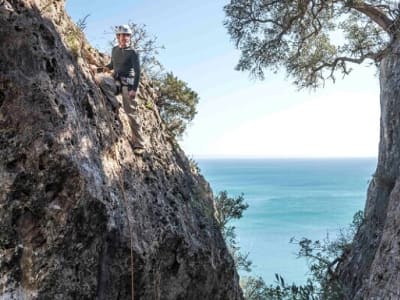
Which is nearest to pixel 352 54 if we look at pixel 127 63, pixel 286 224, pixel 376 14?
pixel 376 14

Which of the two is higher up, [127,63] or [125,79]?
[127,63]

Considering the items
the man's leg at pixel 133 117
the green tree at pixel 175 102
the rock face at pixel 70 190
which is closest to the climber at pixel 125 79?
the man's leg at pixel 133 117

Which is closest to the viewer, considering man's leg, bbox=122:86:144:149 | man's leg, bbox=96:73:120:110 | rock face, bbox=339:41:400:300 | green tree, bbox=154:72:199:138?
man's leg, bbox=96:73:120:110

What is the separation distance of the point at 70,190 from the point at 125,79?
3.30 metres

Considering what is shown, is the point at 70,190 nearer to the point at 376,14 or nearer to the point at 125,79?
the point at 125,79

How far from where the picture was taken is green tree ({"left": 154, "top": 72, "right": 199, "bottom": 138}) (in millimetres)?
13750

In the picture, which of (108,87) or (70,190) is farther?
(108,87)

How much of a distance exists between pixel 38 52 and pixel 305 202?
267 ft

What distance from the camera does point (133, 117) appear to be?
8.88 metres

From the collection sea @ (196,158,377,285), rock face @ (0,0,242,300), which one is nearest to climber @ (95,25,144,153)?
rock face @ (0,0,242,300)

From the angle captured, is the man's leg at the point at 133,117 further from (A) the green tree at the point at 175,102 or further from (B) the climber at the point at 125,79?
(A) the green tree at the point at 175,102

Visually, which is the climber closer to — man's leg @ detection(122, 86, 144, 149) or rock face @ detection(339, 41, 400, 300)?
man's leg @ detection(122, 86, 144, 149)

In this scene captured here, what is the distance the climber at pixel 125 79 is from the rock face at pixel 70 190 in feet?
0.69

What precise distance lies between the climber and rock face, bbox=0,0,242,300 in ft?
0.69
